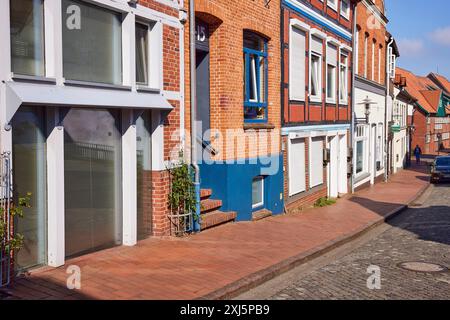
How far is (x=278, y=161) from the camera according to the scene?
13836 millimetres

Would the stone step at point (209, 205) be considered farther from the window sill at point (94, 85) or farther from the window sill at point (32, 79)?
the window sill at point (32, 79)

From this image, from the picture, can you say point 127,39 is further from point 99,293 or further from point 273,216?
point 273,216

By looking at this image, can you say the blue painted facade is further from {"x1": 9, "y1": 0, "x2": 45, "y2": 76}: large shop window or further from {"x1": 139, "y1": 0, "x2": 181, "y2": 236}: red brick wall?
{"x1": 9, "y1": 0, "x2": 45, "y2": 76}: large shop window

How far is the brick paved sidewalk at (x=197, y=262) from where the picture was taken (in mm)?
6430

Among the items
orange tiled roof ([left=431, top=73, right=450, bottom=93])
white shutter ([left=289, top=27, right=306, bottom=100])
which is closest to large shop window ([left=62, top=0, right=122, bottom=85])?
white shutter ([left=289, top=27, right=306, bottom=100])

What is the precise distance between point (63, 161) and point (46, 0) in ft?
6.77

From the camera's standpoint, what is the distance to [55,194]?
23.2 feet

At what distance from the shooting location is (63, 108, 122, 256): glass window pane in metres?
7.59

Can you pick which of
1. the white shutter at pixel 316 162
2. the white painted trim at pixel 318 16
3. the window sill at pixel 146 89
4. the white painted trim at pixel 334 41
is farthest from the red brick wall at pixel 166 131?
the white painted trim at pixel 334 41

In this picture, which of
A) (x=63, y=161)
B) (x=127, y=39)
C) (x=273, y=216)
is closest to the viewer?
(x=63, y=161)

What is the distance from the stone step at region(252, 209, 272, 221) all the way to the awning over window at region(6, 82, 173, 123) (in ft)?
14.1

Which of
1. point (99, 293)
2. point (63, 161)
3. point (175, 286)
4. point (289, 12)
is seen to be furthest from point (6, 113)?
point (289, 12)

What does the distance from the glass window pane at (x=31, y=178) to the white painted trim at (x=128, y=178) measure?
5.84 feet

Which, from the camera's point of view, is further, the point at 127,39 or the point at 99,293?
the point at 127,39
